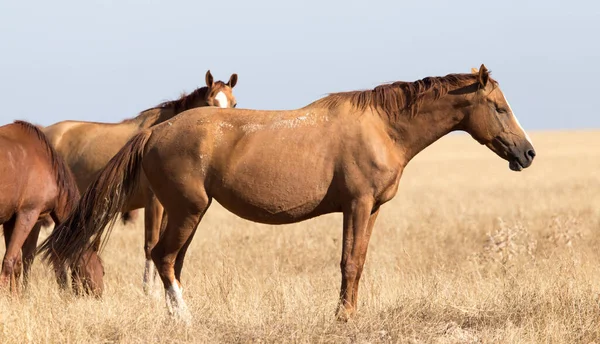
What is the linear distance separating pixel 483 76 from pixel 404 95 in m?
0.63

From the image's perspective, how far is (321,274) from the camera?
9.66m

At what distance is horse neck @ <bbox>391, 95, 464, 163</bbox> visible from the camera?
22.3ft

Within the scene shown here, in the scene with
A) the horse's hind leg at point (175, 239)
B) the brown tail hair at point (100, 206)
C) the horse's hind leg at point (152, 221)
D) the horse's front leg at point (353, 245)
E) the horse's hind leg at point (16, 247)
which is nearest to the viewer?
the horse's front leg at point (353, 245)

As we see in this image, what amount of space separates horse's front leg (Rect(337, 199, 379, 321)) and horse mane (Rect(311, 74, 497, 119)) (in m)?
0.82

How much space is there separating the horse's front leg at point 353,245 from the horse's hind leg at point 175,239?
3.61 ft

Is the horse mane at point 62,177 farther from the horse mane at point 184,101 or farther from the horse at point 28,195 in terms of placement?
the horse mane at point 184,101

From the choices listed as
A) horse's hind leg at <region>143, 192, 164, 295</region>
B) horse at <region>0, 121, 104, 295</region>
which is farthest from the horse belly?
horse's hind leg at <region>143, 192, 164, 295</region>

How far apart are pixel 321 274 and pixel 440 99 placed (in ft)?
11.3

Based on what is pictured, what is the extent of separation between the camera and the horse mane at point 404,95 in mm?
6812

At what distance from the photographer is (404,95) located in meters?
6.88

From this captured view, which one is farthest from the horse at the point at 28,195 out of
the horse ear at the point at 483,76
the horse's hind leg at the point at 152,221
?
the horse ear at the point at 483,76

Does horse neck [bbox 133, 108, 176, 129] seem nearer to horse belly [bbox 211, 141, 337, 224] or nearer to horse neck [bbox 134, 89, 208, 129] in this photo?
horse neck [bbox 134, 89, 208, 129]

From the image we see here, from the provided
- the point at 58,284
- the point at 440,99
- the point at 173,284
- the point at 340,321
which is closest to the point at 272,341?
the point at 340,321

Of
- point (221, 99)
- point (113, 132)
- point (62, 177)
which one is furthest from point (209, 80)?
point (62, 177)
